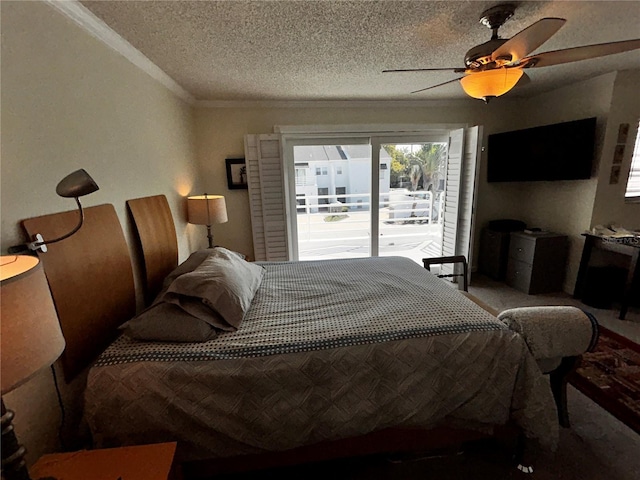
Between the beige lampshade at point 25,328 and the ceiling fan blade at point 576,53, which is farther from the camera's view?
the ceiling fan blade at point 576,53

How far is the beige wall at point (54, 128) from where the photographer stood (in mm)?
1072

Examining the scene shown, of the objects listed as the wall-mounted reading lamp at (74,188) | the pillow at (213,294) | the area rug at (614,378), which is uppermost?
the wall-mounted reading lamp at (74,188)

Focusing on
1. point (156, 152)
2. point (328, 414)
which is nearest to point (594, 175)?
point (328, 414)

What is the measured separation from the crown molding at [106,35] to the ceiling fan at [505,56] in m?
1.96

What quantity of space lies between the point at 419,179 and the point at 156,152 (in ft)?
10.5

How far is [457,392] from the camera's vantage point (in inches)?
53.8

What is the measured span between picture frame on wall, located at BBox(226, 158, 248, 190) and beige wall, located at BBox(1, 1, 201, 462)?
1.40 metres

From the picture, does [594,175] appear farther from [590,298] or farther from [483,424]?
[483,424]

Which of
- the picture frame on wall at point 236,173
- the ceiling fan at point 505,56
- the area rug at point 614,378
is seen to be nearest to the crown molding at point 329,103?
the picture frame on wall at point 236,173

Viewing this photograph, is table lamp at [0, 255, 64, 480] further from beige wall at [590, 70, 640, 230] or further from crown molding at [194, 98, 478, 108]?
beige wall at [590, 70, 640, 230]

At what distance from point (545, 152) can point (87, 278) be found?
162 inches

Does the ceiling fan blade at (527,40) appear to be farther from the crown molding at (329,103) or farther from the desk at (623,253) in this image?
the desk at (623,253)

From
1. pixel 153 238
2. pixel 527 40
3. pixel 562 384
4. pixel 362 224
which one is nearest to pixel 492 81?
pixel 527 40

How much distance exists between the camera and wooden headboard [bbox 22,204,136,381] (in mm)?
1193
